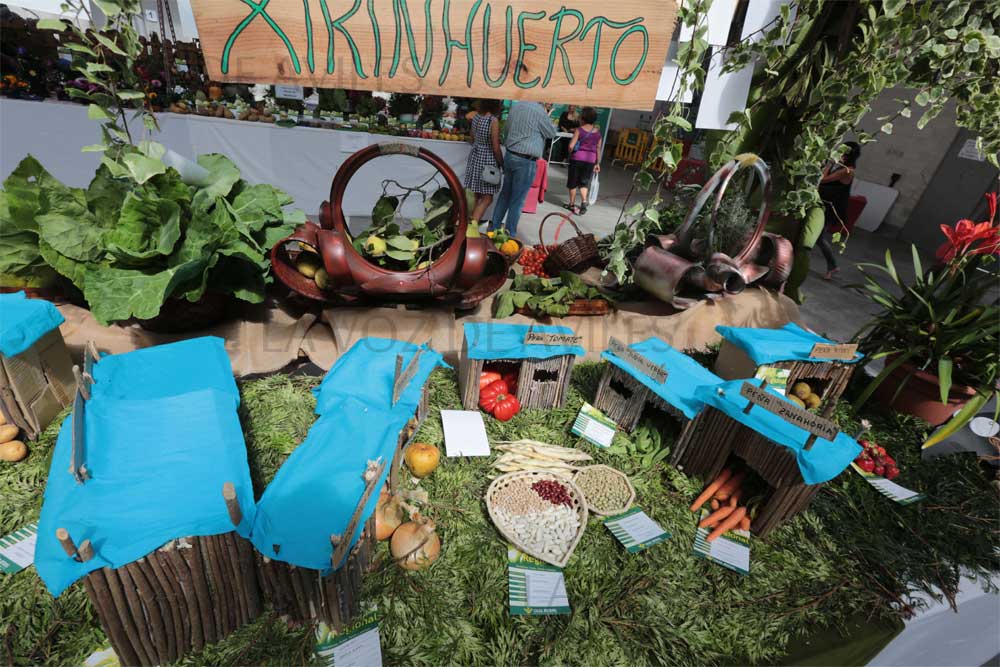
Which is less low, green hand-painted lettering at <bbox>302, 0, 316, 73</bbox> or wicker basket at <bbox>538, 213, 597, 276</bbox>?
green hand-painted lettering at <bbox>302, 0, 316, 73</bbox>

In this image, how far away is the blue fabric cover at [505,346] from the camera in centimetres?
194

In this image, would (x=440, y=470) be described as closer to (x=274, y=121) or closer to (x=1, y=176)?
(x=274, y=121)

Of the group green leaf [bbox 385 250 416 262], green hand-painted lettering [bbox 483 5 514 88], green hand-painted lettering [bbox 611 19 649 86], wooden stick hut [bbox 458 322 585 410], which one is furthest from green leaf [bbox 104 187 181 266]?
green hand-painted lettering [bbox 611 19 649 86]

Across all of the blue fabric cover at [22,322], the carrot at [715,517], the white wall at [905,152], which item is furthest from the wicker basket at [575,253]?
the white wall at [905,152]

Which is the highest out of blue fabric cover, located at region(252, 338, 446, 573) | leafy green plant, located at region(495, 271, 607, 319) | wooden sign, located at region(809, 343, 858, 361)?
wooden sign, located at region(809, 343, 858, 361)

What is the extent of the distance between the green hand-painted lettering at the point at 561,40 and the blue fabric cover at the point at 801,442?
1.22m

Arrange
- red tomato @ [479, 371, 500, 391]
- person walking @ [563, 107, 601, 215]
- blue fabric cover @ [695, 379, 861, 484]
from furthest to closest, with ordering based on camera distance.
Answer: person walking @ [563, 107, 601, 215] < red tomato @ [479, 371, 500, 391] < blue fabric cover @ [695, 379, 861, 484]

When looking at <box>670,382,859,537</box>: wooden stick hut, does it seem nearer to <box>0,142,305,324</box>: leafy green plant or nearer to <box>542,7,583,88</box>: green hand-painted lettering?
<box>542,7,583,88</box>: green hand-painted lettering

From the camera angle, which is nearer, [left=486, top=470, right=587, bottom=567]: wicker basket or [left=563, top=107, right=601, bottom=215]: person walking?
[left=486, top=470, right=587, bottom=567]: wicker basket

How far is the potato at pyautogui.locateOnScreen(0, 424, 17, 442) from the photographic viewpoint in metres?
1.63

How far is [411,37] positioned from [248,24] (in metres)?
0.44

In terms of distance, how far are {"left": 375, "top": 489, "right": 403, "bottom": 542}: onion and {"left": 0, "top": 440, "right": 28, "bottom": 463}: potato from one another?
1288mm

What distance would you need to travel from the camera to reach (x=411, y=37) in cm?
137

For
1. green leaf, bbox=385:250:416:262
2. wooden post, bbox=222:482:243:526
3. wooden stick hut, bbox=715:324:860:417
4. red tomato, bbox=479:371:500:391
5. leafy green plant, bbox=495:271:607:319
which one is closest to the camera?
wooden post, bbox=222:482:243:526
